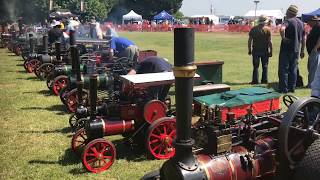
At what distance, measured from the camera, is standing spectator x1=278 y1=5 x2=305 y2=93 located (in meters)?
9.34

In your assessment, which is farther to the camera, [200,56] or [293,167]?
[200,56]

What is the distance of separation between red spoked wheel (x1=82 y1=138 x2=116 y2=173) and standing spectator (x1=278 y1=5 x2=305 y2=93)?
215 inches

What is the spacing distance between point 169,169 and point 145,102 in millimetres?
2637

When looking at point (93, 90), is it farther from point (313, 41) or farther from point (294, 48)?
point (313, 41)

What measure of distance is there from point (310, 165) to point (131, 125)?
2.82 meters

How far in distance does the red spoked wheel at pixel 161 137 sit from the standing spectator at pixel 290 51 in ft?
15.8

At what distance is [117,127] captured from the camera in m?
5.48

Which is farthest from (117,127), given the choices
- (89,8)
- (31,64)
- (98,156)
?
(89,8)

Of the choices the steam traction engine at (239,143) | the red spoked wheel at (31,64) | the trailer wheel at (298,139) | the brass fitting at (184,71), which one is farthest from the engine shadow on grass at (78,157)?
the red spoked wheel at (31,64)

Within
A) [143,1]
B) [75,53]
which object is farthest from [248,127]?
[143,1]

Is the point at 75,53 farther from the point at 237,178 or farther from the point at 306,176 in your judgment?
the point at 306,176

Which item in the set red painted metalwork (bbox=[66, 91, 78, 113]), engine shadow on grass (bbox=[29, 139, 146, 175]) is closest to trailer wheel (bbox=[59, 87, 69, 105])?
red painted metalwork (bbox=[66, 91, 78, 113])

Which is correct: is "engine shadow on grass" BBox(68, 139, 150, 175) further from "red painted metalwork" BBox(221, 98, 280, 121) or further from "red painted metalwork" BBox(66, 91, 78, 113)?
"red painted metalwork" BBox(66, 91, 78, 113)

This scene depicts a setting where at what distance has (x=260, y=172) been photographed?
363 cm
